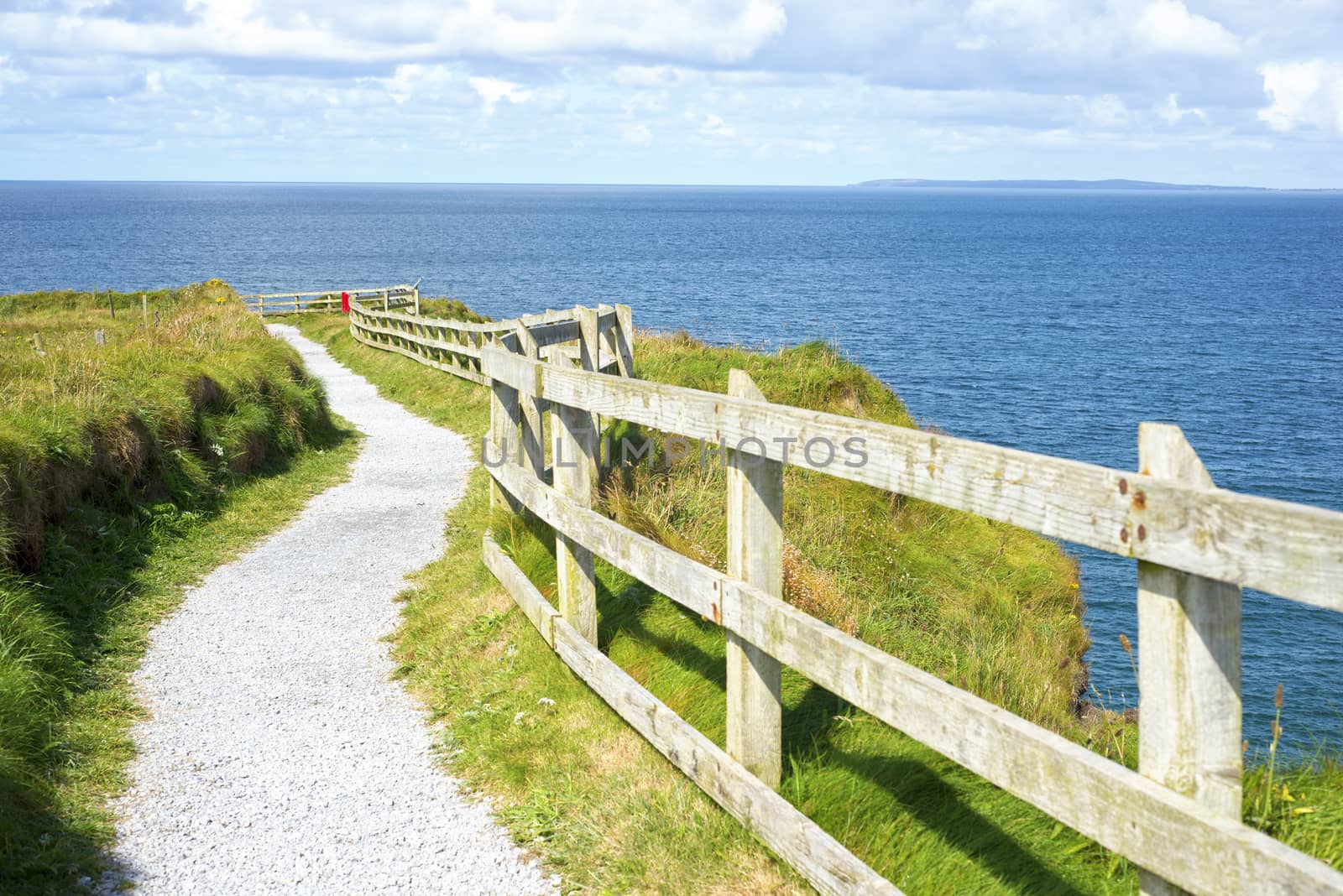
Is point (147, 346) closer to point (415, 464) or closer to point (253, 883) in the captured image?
point (415, 464)

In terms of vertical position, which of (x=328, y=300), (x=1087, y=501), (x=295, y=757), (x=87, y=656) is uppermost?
(x=1087, y=501)

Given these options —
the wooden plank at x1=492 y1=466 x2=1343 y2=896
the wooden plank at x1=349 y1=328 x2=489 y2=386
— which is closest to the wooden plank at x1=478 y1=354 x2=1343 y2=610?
the wooden plank at x1=492 y1=466 x2=1343 y2=896

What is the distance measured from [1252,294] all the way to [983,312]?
22423 mm

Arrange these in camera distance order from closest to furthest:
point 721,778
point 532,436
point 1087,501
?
1. point 1087,501
2. point 721,778
3. point 532,436

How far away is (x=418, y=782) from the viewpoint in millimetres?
5445

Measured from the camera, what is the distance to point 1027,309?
61.7 meters

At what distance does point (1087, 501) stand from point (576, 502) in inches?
140

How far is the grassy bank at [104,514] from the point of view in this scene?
16.8 ft

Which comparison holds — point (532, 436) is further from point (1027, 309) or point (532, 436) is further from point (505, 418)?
point (1027, 309)

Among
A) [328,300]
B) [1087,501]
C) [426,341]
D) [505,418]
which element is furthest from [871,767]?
[328,300]

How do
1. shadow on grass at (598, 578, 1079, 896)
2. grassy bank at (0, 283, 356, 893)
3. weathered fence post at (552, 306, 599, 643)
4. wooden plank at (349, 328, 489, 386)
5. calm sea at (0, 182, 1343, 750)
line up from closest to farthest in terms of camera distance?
shadow on grass at (598, 578, 1079, 896)
grassy bank at (0, 283, 356, 893)
weathered fence post at (552, 306, 599, 643)
wooden plank at (349, 328, 489, 386)
calm sea at (0, 182, 1343, 750)

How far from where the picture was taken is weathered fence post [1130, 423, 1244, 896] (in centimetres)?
246

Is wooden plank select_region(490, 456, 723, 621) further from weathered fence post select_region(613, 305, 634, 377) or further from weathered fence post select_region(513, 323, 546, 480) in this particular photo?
weathered fence post select_region(613, 305, 634, 377)

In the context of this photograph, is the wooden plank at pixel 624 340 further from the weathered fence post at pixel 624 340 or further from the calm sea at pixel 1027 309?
the calm sea at pixel 1027 309
